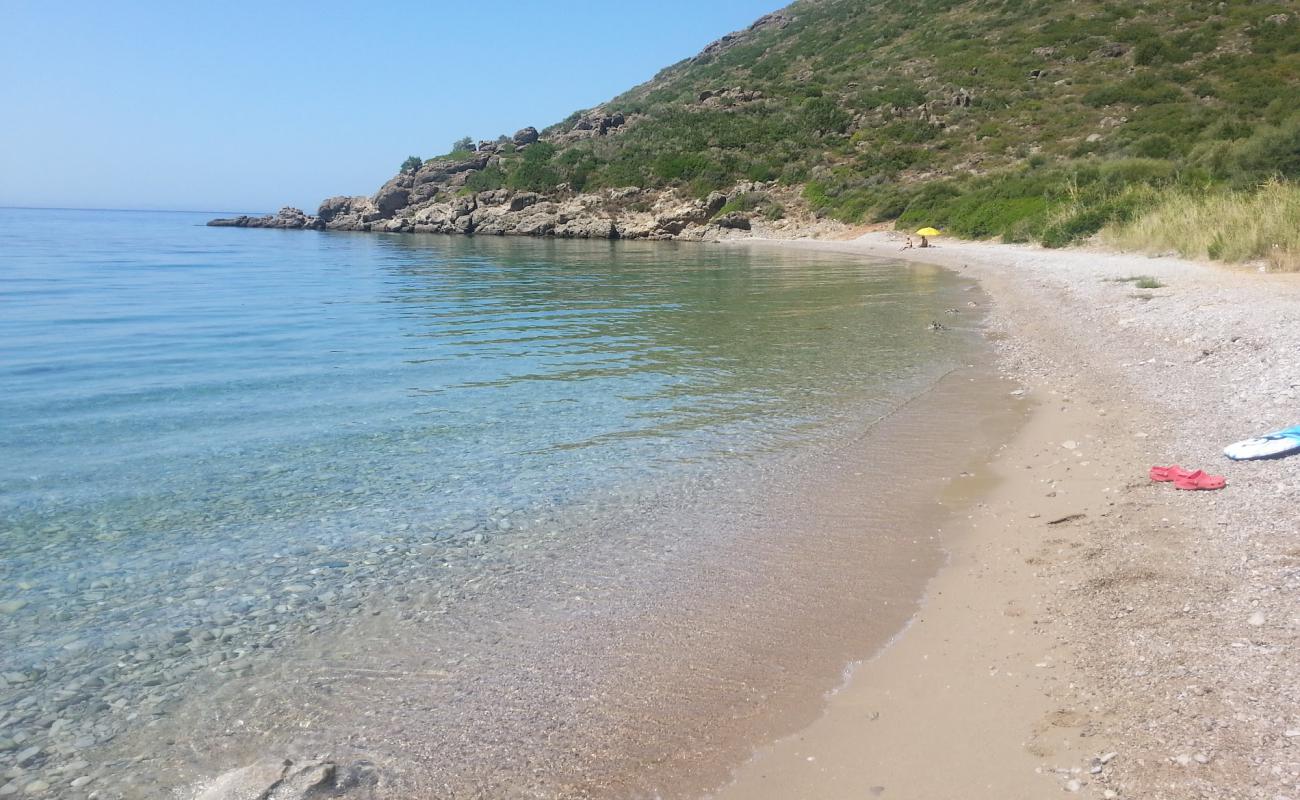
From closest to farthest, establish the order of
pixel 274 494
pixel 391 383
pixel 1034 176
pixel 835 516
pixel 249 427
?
pixel 835 516, pixel 274 494, pixel 249 427, pixel 391 383, pixel 1034 176

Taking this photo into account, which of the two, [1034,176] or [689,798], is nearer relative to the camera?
[689,798]

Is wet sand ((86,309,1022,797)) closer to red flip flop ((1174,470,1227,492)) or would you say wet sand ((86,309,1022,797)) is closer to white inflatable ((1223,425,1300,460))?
red flip flop ((1174,470,1227,492))

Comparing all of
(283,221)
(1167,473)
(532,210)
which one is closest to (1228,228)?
(1167,473)

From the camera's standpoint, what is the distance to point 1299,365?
27.6 feet

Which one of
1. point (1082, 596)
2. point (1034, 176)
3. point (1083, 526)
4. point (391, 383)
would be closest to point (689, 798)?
point (1082, 596)

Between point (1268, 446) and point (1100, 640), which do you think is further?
point (1268, 446)

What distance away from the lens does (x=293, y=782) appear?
3451 mm

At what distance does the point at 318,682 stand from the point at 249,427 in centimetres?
578

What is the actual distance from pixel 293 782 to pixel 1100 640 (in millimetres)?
3883

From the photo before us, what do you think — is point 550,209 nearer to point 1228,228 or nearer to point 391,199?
point 391,199

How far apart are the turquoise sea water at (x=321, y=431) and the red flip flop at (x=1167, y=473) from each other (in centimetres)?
311

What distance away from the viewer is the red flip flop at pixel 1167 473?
20.0ft

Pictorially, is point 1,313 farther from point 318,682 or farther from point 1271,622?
point 1271,622

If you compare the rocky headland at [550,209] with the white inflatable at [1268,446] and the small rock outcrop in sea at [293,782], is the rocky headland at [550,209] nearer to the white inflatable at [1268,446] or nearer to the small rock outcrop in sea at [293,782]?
the white inflatable at [1268,446]
